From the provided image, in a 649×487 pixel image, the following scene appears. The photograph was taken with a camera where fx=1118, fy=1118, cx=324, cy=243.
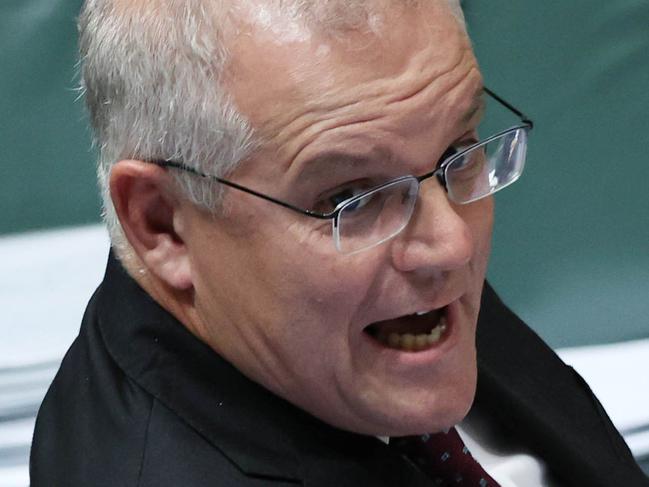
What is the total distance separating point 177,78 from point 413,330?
376mm

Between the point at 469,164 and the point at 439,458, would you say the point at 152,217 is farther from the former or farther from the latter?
the point at 439,458

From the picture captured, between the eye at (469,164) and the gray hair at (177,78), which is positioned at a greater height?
the gray hair at (177,78)

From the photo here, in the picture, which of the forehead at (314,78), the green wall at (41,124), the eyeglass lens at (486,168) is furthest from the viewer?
the green wall at (41,124)

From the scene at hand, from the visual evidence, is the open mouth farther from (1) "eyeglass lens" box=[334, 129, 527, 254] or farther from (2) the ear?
(2) the ear

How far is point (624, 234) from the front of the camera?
2.41 metres

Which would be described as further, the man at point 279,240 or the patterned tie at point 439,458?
the patterned tie at point 439,458

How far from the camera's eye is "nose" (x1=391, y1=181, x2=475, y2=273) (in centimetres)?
108

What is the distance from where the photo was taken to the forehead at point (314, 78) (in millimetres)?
1027

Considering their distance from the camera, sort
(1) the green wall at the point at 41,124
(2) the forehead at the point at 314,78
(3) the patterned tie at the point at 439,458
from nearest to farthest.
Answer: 1. (2) the forehead at the point at 314,78
2. (3) the patterned tie at the point at 439,458
3. (1) the green wall at the point at 41,124

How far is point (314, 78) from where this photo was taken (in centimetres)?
103

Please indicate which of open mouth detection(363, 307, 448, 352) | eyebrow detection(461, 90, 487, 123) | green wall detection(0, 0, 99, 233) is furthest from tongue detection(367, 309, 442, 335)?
green wall detection(0, 0, 99, 233)

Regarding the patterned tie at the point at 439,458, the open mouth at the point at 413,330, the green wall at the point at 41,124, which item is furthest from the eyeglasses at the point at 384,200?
the green wall at the point at 41,124

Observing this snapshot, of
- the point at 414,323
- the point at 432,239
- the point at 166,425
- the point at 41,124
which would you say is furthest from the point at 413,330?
the point at 41,124

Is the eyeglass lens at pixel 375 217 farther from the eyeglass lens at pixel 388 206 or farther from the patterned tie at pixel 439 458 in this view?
the patterned tie at pixel 439 458
